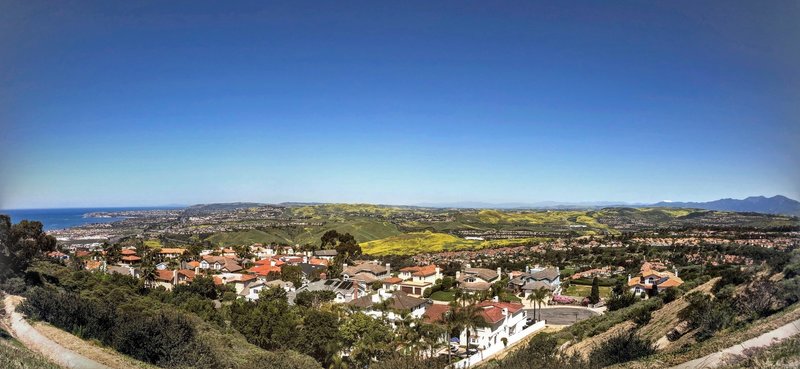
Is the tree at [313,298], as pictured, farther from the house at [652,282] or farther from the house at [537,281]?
the house at [652,282]

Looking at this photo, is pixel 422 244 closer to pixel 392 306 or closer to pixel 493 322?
pixel 392 306

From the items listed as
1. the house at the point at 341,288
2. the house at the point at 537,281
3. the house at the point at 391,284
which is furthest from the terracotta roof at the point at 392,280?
the house at the point at 537,281

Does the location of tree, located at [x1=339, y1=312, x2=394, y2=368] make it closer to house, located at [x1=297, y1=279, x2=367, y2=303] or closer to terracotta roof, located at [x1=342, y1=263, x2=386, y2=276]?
house, located at [x1=297, y1=279, x2=367, y2=303]

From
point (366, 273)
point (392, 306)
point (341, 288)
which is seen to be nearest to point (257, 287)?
point (341, 288)

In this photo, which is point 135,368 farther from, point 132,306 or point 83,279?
point 83,279

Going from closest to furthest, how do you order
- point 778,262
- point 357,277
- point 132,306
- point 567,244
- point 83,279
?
1. point 778,262
2. point 132,306
3. point 83,279
4. point 357,277
5. point 567,244

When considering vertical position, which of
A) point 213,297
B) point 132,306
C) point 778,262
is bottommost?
point 213,297

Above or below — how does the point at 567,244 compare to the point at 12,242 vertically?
below

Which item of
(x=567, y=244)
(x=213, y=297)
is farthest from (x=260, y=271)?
(x=567, y=244)
